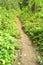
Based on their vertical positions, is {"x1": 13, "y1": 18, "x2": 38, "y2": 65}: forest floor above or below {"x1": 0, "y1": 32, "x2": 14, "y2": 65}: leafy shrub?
below

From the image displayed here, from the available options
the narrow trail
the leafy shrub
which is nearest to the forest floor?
the narrow trail

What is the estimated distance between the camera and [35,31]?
1393cm

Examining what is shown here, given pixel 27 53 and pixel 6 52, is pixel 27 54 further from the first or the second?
pixel 6 52

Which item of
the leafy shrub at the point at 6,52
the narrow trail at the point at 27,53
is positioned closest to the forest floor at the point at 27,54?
the narrow trail at the point at 27,53

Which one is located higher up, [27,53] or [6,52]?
[6,52]

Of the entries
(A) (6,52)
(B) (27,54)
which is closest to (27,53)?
(B) (27,54)

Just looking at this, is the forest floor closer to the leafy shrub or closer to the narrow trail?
the narrow trail

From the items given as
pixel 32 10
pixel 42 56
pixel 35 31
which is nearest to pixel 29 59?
pixel 42 56

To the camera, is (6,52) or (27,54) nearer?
(6,52)

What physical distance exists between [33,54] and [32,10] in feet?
42.5

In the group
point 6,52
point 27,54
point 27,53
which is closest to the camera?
point 6,52

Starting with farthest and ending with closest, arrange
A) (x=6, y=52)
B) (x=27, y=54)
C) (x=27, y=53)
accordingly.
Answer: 1. (x=27, y=53)
2. (x=27, y=54)
3. (x=6, y=52)

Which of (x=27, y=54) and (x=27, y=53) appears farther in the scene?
(x=27, y=53)

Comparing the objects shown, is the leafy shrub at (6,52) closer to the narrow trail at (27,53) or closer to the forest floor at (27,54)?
the forest floor at (27,54)
